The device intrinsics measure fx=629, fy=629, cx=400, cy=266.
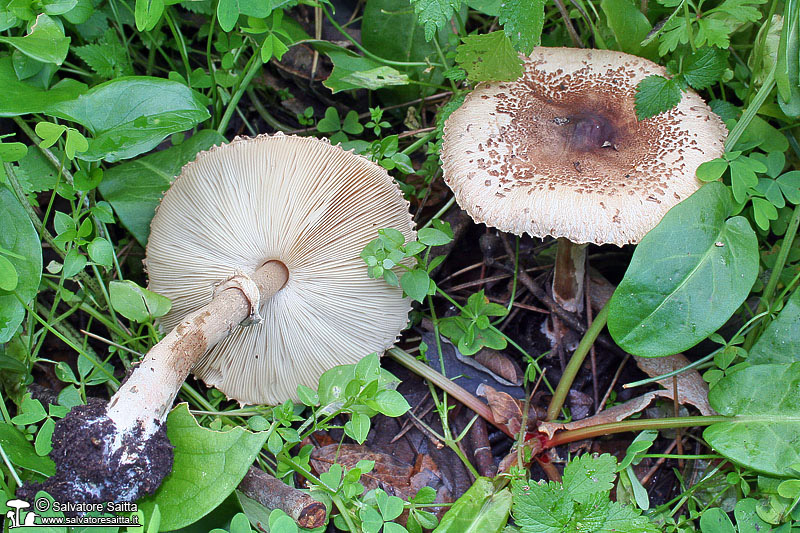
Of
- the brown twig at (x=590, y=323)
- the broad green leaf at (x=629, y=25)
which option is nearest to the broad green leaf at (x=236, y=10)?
the broad green leaf at (x=629, y=25)

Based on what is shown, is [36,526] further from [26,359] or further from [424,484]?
[424,484]

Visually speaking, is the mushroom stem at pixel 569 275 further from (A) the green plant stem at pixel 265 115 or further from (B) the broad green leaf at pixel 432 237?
(A) the green plant stem at pixel 265 115

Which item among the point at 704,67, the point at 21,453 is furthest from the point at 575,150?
the point at 21,453

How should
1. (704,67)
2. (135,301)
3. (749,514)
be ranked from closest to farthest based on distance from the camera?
(749,514) < (135,301) < (704,67)

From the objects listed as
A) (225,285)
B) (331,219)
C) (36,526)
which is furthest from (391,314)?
(36,526)

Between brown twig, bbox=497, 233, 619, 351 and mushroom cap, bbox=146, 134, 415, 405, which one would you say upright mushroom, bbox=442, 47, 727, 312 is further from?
mushroom cap, bbox=146, 134, 415, 405

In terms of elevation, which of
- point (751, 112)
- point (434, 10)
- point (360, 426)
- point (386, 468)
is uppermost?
point (434, 10)

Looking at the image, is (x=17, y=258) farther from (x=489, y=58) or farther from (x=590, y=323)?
(x=590, y=323)
